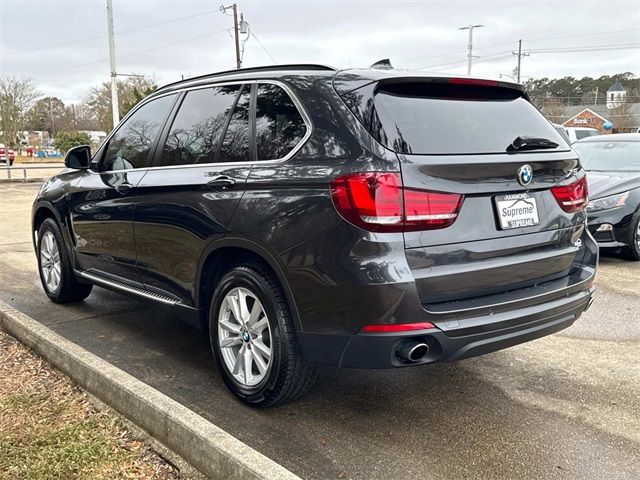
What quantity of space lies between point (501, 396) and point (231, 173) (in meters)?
2.00

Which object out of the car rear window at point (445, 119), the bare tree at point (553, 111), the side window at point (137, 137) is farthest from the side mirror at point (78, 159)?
the bare tree at point (553, 111)

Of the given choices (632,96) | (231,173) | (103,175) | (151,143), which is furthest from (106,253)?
(632,96)

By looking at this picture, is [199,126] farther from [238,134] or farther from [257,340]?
[257,340]

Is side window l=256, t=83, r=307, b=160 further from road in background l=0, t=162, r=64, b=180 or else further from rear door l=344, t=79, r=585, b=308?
road in background l=0, t=162, r=64, b=180

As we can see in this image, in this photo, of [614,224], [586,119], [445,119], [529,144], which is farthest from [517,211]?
[586,119]

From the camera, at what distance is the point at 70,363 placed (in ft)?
11.5

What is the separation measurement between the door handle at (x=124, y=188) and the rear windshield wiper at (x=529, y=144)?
98.5 inches

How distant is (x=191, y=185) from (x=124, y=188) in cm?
91

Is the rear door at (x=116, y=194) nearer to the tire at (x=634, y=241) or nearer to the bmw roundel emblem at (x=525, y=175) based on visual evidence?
the bmw roundel emblem at (x=525, y=175)

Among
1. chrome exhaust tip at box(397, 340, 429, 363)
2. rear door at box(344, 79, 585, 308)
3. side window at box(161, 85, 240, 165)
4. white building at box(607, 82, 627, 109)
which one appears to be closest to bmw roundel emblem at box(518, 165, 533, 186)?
rear door at box(344, 79, 585, 308)

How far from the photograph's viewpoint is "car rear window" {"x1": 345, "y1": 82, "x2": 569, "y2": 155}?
9.05ft

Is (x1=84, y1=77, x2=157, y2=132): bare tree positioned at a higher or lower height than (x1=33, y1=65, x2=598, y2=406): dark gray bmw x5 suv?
higher

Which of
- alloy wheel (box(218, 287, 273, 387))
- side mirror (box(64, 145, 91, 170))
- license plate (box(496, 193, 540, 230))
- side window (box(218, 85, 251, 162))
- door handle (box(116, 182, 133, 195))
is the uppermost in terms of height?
side window (box(218, 85, 251, 162))

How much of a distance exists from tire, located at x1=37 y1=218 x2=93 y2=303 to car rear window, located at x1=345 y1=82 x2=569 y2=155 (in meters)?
3.33
